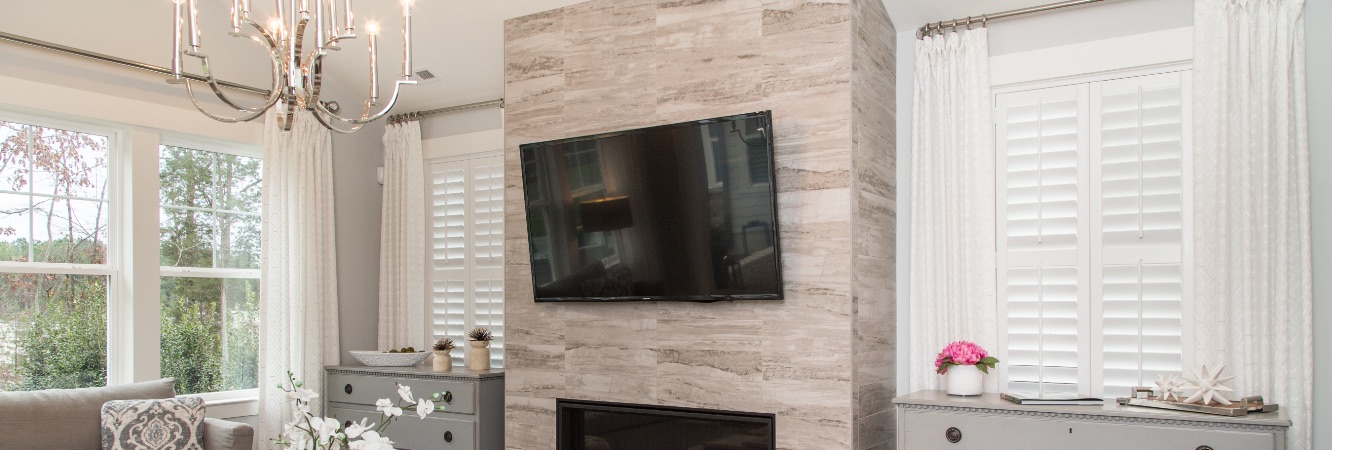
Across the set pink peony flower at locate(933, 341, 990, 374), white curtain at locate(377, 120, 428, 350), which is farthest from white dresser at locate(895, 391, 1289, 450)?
white curtain at locate(377, 120, 428, 350)

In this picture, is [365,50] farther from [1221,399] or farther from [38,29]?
[1221,399]

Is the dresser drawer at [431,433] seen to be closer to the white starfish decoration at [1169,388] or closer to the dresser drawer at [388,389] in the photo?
the dresser drawer at [388,389]

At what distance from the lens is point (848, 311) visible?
12.0 ft

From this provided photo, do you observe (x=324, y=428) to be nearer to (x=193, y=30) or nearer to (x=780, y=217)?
(x=193, y=30)

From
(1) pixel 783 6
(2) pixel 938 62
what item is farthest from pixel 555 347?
(2) pixel 938 62

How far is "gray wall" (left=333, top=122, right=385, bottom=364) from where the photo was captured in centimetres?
548

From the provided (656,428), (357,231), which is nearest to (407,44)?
(656,428)

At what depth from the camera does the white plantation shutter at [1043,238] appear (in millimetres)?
3768

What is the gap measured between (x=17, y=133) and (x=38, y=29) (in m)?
0.46

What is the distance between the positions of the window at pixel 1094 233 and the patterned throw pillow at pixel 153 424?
3.28 metres

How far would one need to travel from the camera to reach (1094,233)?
375 centimetres

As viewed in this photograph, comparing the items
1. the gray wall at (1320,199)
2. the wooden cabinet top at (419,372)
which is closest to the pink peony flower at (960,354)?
the gray wall at (1320,199)

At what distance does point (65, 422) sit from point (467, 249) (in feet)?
7.02

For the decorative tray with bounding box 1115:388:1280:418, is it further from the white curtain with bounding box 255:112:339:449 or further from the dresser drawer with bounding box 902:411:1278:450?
the white curtain with bounding box 255:112:339:449
